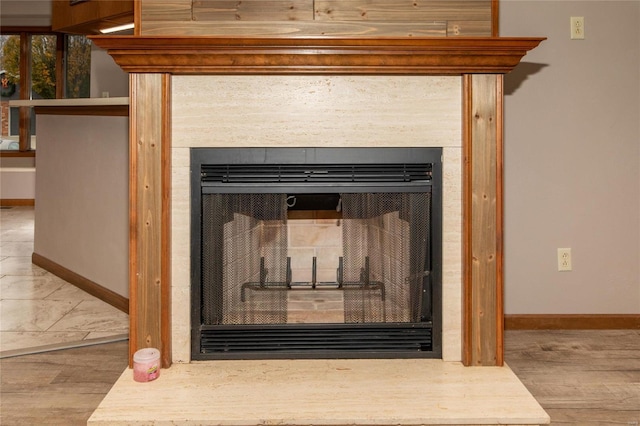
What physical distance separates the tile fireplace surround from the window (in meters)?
6.28

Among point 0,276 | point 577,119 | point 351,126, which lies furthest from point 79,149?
point 577,119

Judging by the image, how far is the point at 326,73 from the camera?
2.10 meters

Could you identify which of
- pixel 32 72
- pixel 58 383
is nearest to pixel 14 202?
pixel 32 72

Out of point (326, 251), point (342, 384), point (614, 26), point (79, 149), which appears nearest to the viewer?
point (342, 384)

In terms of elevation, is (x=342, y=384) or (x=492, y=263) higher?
(x=492, y=263)

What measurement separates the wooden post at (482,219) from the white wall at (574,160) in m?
0.81

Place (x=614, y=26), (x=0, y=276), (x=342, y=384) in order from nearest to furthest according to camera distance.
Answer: (x=342, y=384), (x=614, y=26), (x=0, y=276)

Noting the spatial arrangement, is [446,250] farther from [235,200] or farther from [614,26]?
[614,26]

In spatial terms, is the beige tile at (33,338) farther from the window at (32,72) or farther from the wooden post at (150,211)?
the window at (32,72)

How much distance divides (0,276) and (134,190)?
8.80 feet

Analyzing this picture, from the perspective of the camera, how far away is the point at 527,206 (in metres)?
2.91

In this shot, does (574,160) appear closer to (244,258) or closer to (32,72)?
(244,258)

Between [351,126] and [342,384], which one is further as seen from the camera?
[351,126]

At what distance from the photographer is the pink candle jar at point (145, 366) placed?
199 cm
